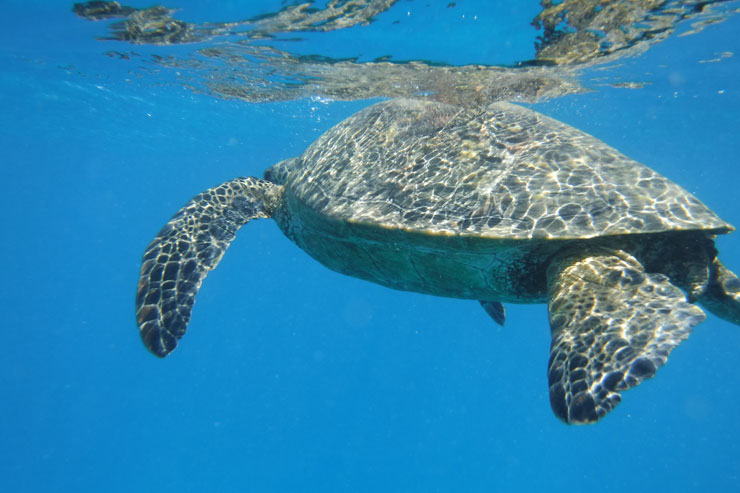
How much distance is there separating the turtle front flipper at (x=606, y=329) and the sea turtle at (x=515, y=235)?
1 centimetres

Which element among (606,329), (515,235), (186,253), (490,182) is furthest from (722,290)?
(186,253)

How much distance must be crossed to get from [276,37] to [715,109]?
21.6 meters

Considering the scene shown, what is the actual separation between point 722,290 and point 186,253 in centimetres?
629

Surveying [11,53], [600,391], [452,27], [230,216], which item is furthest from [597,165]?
[11,53]

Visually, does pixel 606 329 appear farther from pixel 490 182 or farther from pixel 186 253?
pixel 186 253

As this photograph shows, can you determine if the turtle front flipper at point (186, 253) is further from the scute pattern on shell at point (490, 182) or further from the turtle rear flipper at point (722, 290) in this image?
the turtle rear flipper at point (722, 290)

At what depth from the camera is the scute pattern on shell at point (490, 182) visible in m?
3.71

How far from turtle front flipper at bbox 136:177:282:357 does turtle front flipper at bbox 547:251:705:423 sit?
3.88m

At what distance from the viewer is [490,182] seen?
425 cm

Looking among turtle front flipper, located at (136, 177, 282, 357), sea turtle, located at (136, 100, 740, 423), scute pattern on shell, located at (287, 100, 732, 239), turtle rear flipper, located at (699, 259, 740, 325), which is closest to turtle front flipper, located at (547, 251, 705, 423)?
sea turtle, located at (136, 100, 740, 423)

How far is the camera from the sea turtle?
299 centimetres

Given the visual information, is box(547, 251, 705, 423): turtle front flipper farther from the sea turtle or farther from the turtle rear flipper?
the turtle rear flipper

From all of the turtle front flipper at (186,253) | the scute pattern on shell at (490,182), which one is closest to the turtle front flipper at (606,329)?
the scute pattern on shell at (490,182)

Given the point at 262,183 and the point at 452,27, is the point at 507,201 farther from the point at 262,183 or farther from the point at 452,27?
the point at 452,27
